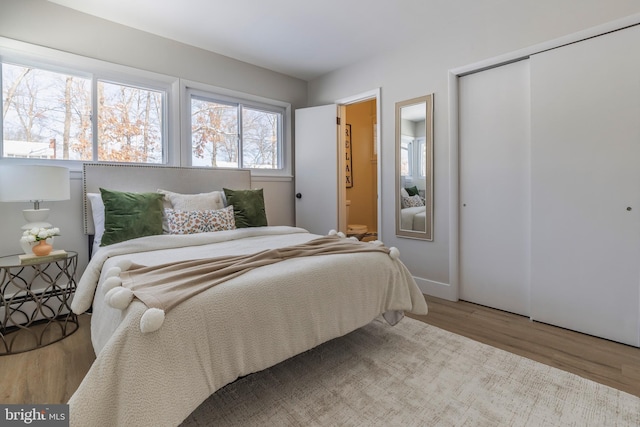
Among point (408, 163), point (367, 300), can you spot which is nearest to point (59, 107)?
point (367, 300)

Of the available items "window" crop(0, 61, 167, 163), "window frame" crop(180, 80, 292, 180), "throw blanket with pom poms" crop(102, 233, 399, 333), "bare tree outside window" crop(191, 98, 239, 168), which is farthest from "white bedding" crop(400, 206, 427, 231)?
"window" crop(0, 61, 167, 163)

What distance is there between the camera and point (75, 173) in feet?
8.73

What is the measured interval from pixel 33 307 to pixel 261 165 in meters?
2.55

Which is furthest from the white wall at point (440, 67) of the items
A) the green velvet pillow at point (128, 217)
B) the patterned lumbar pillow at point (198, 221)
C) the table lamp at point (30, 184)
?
the table lamp at point (30, 184)

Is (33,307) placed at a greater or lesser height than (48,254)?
lesser

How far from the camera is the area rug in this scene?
141cm

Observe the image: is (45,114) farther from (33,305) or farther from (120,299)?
(120,299)

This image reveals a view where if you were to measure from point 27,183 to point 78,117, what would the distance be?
0.94 metres

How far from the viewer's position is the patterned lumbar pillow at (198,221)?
8.34ft

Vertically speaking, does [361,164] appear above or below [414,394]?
above

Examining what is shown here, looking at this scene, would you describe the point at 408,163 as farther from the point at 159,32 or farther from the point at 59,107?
the point at 59,107

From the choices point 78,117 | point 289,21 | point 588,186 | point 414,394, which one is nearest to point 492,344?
point 414,394

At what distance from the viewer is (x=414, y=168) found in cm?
325

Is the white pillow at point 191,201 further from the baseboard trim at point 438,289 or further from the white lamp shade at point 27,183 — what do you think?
the baseboard trim at point 438,289
